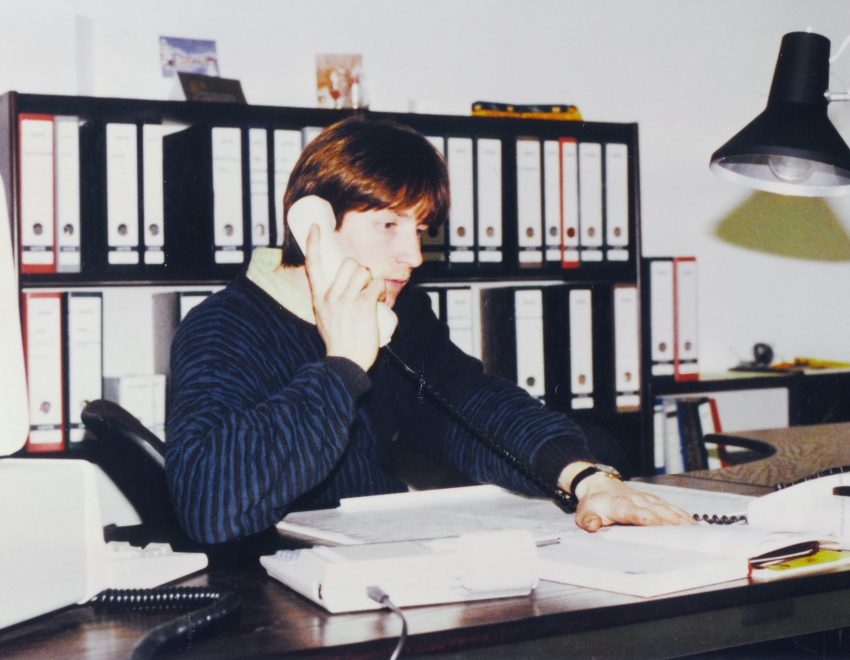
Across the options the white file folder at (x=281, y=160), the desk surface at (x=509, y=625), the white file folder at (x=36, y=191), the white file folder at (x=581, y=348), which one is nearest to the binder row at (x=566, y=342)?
the white file folder at (x=581, y=348)

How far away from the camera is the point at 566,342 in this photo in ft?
8.00

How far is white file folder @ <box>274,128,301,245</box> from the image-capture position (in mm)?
2176

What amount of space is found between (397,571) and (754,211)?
8.70 feet

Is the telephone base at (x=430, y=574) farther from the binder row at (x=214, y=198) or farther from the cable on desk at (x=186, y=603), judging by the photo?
the binder row at (x=214, y=198)

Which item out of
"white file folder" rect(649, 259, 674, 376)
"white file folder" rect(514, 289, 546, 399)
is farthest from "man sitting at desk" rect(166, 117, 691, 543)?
"white file folder" rect(649, 259, 674, 376)

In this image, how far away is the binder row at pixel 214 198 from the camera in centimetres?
201

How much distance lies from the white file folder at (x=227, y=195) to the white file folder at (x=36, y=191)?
→ 351 mm

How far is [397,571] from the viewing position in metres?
0.81

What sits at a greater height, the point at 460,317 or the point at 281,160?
the point at 281,160

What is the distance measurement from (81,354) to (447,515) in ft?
3.78

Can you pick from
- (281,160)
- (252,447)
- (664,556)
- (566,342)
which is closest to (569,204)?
(566,342)

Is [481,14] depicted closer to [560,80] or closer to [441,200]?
[560,80]

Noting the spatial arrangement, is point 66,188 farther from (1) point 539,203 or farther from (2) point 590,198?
(2) point 590,198

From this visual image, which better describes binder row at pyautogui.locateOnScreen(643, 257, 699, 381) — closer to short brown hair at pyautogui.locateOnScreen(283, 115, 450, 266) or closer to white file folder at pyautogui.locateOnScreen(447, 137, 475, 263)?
white file folder at pyautogui.locateOnScreen(447, 137, 475, 263)
